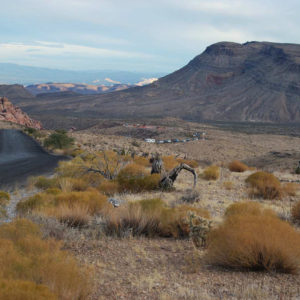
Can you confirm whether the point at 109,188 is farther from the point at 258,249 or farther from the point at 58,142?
the point at 58,142

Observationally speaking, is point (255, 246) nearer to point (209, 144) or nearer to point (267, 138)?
point (209, 144)

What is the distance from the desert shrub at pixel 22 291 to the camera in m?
3.18

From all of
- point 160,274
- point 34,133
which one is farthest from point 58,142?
point 160,274

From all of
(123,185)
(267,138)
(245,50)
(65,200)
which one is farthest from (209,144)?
(245,50)

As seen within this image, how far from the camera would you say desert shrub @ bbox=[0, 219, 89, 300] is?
11.0 feet

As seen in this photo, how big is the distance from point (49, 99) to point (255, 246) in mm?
195059

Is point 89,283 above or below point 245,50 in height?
below

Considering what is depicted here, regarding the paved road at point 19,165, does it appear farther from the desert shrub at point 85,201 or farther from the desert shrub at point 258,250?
the desert shrub at point 258,250

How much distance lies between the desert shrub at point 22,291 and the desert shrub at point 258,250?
2747 millimetres

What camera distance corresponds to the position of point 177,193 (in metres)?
12.1

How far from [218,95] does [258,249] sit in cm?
15306

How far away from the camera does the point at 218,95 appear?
153500 mm

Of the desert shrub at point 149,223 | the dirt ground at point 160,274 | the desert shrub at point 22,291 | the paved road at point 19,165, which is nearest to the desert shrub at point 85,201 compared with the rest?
the desert shrub at point 149,223

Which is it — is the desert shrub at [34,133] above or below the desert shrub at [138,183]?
below
